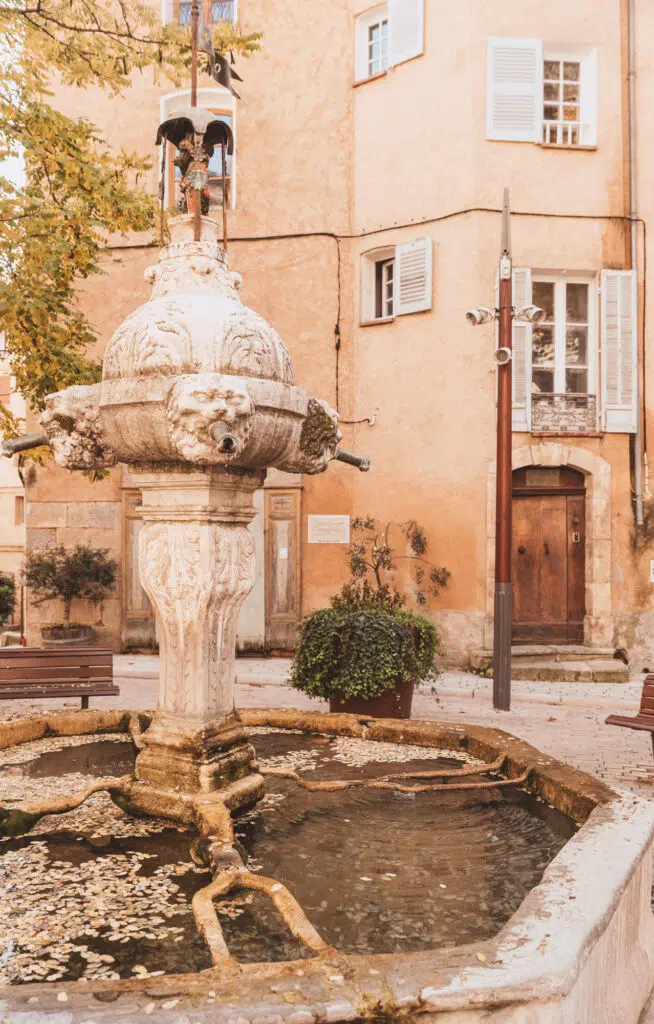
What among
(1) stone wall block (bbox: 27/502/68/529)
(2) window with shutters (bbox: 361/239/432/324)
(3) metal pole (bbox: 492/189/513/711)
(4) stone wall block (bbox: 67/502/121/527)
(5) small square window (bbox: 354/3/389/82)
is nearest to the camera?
(3) metal pole (bbox: 492/189/513/711)

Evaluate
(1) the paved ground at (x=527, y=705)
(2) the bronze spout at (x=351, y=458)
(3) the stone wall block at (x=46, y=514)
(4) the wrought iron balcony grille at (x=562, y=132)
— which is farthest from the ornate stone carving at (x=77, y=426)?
(4) the wrought iron balcony grille at (x=562, y=132)

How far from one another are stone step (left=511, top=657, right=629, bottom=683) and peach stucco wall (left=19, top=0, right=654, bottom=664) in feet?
2.30

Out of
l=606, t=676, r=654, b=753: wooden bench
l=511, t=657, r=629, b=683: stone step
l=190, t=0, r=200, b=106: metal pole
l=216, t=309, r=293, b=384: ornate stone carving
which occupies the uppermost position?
l=190, t=0, r=200, b=106: metal pole

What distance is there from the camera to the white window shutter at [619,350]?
468 inches

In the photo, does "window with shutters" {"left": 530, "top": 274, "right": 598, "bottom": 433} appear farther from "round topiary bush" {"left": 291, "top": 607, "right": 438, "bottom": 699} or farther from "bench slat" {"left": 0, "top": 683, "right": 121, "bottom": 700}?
"bench slat" {"left": 0, "top": 683, "right": 121, "bottom": 700}

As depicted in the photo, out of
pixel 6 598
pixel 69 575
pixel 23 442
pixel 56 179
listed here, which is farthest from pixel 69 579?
pixel 23 442

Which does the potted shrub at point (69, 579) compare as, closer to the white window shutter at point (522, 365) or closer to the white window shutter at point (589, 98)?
the white window shutter at point (522, 365)

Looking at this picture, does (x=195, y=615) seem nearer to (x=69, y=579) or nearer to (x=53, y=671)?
(x=53, y=671)

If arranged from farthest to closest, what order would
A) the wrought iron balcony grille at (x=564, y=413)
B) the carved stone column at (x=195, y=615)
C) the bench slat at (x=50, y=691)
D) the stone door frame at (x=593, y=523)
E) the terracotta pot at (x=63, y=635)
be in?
1. the terracotta pot at (x=63, y=635)
2. the wrought iron balcony grille at (x=564, y=413)
3. the stone door frame at (x=593, y=523)
4. the bench slat at (x=50, y=691)
5. the carved stone column at (x=195, y=615)

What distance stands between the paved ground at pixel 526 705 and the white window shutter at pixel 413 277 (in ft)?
16.8

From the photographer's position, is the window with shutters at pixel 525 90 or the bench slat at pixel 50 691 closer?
the bench slat at pixel 50 691

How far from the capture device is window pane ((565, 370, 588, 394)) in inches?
483

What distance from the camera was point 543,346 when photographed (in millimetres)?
12305

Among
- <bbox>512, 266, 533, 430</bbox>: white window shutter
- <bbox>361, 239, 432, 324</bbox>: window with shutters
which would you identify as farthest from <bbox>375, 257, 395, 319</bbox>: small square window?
<bbox>512, 266, 533, 430</bbox>: white window shutter
